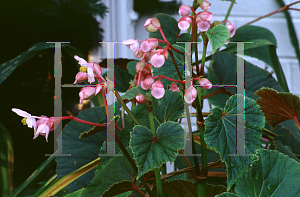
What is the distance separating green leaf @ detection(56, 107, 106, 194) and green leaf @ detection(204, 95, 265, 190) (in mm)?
201

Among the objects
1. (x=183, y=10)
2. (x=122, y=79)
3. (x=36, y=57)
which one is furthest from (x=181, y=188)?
(x=36, y=57)

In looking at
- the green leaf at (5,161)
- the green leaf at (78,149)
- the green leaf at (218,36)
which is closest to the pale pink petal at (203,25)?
the green leaf at (218,36)

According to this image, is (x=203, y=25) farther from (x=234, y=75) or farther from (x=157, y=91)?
(x=234, y=75)

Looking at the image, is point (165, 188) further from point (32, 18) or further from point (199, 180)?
point (32, 18)

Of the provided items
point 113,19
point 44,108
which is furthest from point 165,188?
point 113,19

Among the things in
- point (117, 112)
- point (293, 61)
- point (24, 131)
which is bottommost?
point (24, 131)

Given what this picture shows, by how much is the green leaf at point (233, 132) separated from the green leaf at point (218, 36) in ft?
0.16

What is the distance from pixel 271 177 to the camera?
0.64ft

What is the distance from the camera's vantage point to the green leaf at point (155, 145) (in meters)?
0.18

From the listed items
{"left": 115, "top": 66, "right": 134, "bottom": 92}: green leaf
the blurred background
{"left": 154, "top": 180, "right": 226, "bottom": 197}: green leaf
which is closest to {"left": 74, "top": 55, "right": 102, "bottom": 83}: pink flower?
{"left": 154, "top": 180, "right": 226, "bottom": 197}: green leaf

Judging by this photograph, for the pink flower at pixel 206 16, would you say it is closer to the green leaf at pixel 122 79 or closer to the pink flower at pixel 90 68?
the pink flower at pixel 90 68

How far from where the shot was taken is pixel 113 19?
1.02 meters

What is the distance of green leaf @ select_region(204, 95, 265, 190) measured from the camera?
180 mm

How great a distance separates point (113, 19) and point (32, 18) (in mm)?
396
